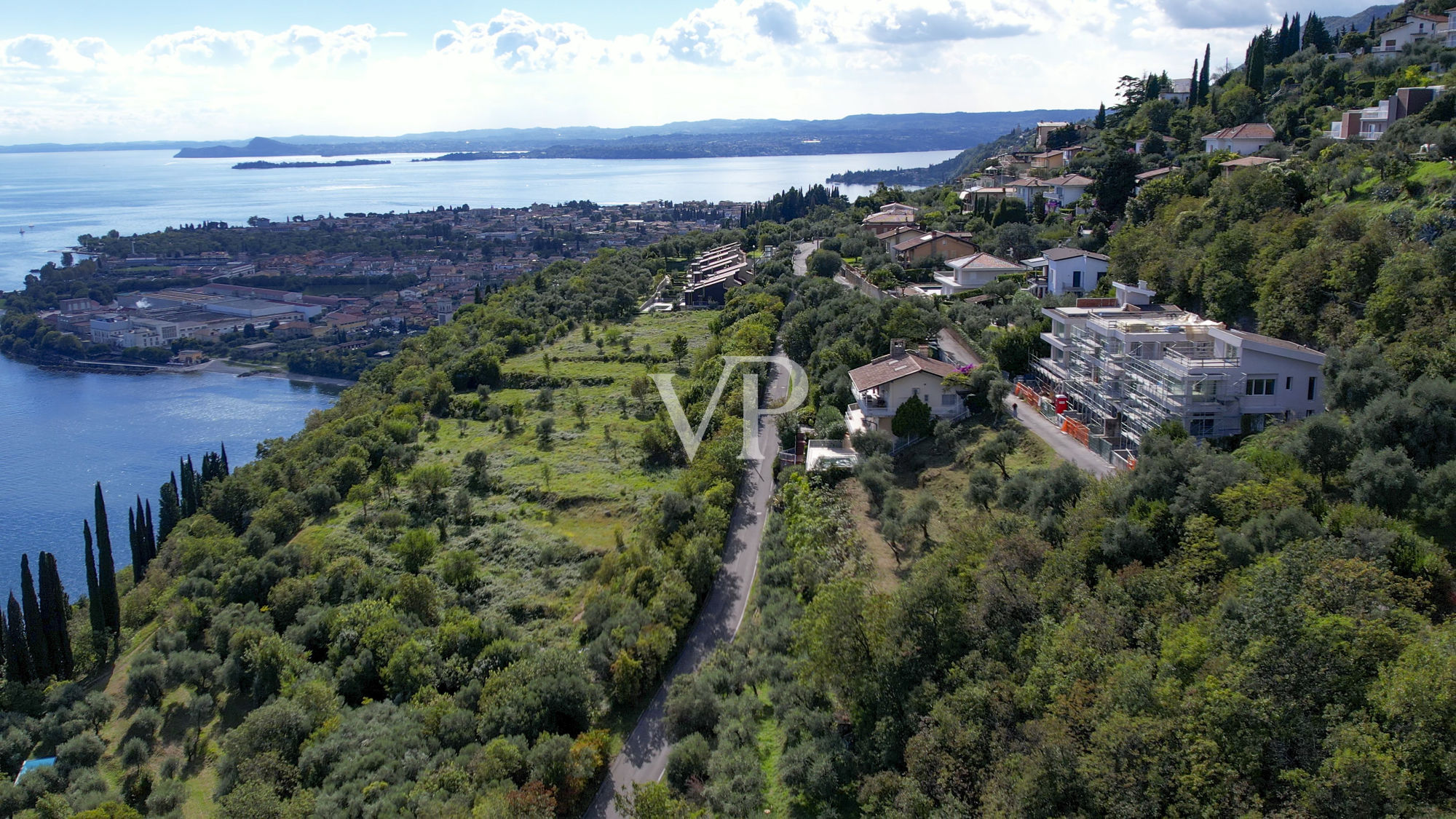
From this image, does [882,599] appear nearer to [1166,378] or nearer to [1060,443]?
[1060,443]

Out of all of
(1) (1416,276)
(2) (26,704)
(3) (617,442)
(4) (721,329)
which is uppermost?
(1) (1416,276)

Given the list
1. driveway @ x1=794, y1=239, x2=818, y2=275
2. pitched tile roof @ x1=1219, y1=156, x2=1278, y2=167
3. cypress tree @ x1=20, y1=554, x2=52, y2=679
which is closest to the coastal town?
driveway @ x1=794, y1=239, x2=818, y2=275

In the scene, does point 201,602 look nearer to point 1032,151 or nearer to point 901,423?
point 901,423

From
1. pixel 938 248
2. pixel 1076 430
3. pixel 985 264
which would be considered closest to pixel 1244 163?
pixel 985 264

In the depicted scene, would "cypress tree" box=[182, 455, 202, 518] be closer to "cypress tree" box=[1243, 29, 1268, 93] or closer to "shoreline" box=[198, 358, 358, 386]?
"shoreline" box=[198, 358, 358, 386]

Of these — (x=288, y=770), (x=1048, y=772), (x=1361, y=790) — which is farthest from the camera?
(x=288, y=770)

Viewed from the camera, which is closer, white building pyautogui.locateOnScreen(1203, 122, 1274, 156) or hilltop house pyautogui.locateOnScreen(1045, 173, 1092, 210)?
white building pyautogui.locateOnScreen(1203, 122, 1274, 156)

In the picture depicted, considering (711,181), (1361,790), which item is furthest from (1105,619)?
(711,181)
